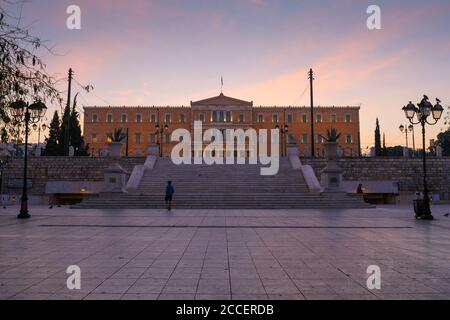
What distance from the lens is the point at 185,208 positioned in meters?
20.3

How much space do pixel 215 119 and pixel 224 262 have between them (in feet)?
233

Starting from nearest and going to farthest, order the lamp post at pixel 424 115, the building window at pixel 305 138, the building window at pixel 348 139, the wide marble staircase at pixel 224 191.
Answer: the lamp post at pixel 424 115, the wide marble staircase at pixel 224 191, the building window at pixel 305 138, the building window at pixel 348 139

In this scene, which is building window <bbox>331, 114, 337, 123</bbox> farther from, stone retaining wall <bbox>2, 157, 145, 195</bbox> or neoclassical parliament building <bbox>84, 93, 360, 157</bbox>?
stone retaining wall <bbox>2, 157, 145, 195</bbox>

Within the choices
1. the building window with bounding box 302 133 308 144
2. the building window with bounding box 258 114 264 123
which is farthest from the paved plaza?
the building window with bounding box 302 133 308 144

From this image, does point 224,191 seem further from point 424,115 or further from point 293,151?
point 424,115

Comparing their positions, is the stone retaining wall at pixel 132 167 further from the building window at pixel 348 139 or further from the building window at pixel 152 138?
the building window at pixel 348 139

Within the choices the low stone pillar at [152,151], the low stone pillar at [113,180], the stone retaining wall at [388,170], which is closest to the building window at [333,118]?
the stone retaining wall at [388,170]

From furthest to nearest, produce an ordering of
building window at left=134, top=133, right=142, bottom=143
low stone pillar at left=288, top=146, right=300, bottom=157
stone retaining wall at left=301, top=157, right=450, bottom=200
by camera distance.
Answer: building window at left=134, top=133, right=142, bottom=143 < stone retaining wall at left=301, top=157, right=450, bottom=200 < low stone pillar at left=288, top=146, right=300, bottom=157

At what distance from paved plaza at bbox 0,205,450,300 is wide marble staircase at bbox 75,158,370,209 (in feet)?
29.3

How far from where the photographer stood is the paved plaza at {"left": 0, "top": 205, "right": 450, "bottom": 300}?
4.86 meters

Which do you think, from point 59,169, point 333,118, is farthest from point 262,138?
point 59,169

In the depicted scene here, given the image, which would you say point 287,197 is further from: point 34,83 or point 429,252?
point 34,83

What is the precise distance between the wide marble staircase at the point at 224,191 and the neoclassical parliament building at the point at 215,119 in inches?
1837

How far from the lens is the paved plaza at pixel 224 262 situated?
191 inches
